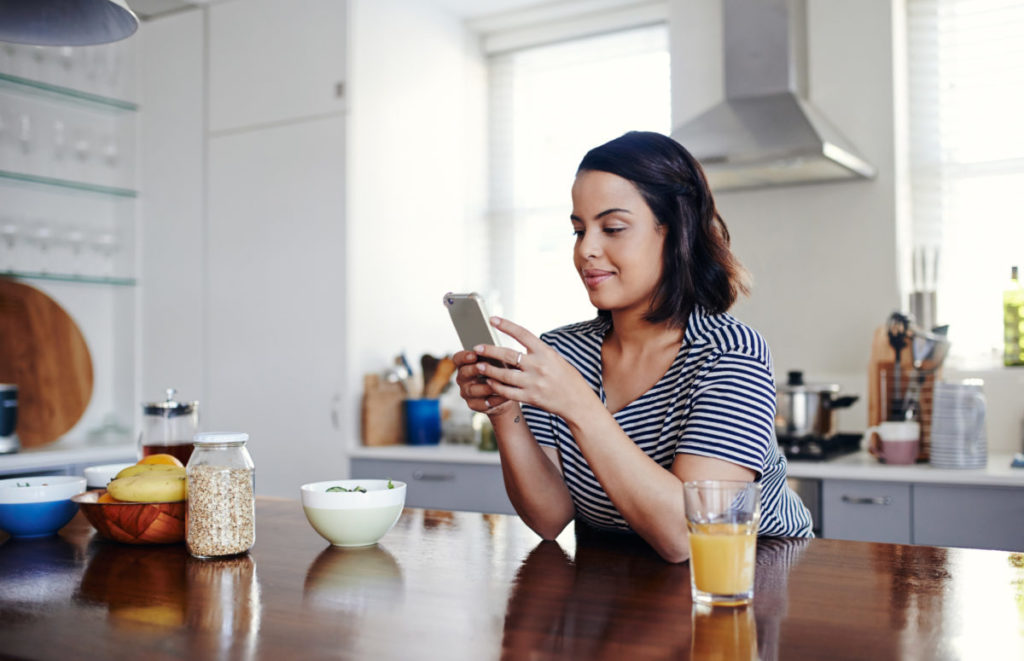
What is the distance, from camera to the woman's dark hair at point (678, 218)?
151cm

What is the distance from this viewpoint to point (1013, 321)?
280cm

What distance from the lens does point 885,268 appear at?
3.05m

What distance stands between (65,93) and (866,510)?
3.09m

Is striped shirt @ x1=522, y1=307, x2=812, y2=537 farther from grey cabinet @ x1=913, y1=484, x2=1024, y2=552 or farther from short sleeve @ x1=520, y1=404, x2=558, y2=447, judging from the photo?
grey cabinet @ x1=913, y1=484, x2=1024, y2=552

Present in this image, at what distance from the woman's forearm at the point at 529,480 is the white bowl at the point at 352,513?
0.66 feet

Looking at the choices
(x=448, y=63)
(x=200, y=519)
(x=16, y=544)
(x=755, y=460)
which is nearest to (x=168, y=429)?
(x=16, y=544)

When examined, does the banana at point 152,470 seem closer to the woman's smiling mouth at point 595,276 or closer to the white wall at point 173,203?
the woman's smiling mouth at point 595,276

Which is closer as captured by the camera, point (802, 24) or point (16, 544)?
point (16, 544)

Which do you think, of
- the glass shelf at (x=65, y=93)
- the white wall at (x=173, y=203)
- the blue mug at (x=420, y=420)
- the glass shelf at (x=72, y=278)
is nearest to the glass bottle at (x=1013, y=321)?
the blue mug at (x=420, y=420)

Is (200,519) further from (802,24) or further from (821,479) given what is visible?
(802,24)

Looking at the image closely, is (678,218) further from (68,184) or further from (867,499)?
(68,184)

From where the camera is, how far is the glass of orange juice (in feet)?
3.27

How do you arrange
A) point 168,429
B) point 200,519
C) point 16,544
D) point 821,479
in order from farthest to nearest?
1. point 821,479
2. point 168,429
3. point 16,544
4. point 200,519

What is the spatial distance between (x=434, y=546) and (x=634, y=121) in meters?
2.69
